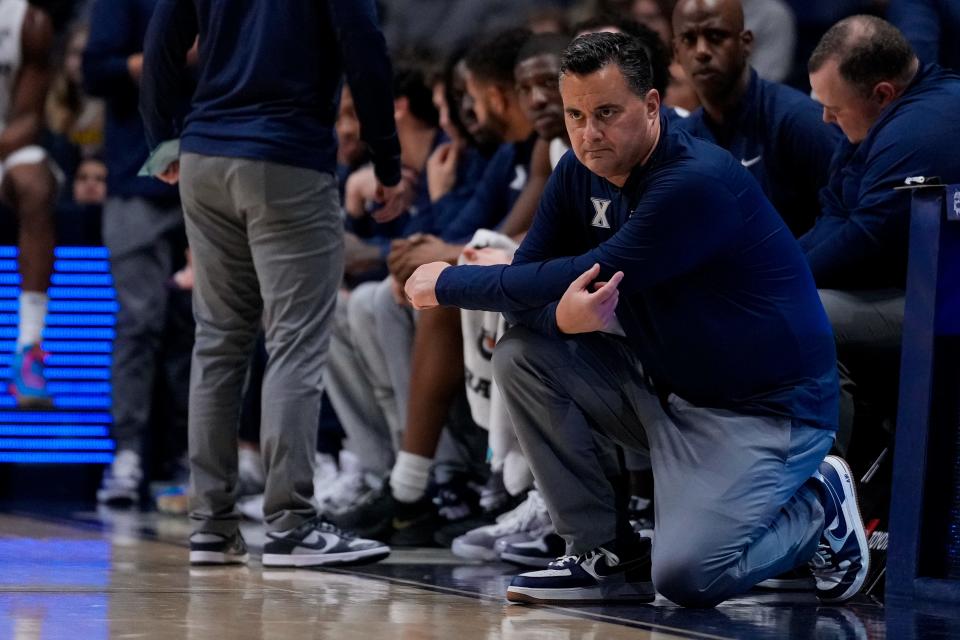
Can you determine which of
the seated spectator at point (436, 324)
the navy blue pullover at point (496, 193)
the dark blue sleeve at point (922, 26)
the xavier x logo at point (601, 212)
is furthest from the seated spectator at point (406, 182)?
the xavier x logo at point (601, 212)

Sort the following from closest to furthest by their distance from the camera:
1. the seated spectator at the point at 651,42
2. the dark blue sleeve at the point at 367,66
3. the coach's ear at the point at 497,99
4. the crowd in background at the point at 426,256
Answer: the dark blue sleeve at the point at 367,66
the crowd in background at the point at 426,256
the seated spectator at the point at 651,42
the coach's ear at the point at 497,99

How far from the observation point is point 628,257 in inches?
111

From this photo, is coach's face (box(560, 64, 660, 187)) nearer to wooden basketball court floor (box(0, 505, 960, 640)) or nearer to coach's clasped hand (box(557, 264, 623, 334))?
coach's clasped hand (box(557, 264, 623, 334))

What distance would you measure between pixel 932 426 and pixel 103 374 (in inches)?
152

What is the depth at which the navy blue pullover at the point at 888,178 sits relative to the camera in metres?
3.27

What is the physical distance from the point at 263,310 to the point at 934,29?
6.86 ft

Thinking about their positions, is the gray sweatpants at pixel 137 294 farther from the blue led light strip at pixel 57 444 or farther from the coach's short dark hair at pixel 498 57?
the coach's short dark hair at pixel 498 57

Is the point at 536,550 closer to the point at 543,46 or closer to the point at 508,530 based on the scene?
the point at 508,530

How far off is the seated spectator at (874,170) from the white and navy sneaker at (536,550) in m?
0.86

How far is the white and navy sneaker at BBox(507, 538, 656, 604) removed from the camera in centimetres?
299

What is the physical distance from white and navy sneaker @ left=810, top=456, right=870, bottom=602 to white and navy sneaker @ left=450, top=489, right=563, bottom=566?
914 mm

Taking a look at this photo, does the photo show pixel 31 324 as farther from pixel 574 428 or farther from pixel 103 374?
pixel 574 428

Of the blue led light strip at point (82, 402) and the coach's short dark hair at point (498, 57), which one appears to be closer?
the coach's short dark hair at point (498, 57)

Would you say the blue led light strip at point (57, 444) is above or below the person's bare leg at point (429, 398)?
below
